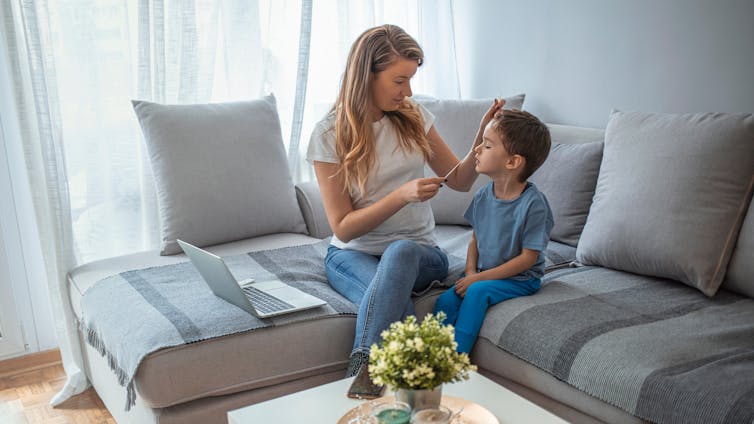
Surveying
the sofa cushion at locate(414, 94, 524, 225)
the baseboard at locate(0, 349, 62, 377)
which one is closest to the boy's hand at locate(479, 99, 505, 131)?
the sofa cushion at locate(414, 94, 524, 225)

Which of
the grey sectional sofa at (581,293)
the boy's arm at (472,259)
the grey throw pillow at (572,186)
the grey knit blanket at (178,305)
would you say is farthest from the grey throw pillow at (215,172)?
the grey throw pillow at (572,186)

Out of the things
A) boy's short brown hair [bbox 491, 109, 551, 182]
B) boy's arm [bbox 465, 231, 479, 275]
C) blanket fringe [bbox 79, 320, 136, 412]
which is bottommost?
blanket fringe [bbox 79, 320, 136, 412]

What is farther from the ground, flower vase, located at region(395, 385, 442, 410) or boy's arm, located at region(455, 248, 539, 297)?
flower vase, located at region(395, 385, 442, 410)

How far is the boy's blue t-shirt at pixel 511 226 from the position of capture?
192cm

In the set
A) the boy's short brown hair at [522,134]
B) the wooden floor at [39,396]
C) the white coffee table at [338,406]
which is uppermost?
the boy's short brown hair at [522,134]

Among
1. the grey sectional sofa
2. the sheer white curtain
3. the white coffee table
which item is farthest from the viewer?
the sheer white curtain

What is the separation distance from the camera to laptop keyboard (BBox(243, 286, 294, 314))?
188cm

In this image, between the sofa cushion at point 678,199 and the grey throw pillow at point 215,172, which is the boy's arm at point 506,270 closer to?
the sofa cushion at point 678,199

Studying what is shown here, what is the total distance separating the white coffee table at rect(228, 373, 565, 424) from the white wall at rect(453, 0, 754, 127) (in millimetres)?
1333

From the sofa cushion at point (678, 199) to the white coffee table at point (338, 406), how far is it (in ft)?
2.57

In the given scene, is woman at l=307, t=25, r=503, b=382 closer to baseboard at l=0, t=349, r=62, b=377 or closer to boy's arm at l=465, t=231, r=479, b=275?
boy's arm at l=465, t=231, r=479, b=275

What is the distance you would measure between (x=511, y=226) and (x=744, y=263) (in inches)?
23.5

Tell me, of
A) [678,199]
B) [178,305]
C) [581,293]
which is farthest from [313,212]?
[678,199]

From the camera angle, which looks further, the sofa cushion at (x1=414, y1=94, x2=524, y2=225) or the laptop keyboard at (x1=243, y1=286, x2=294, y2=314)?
the sofa cushion at (x1=414, y1=94, x2=524, y2=225)
